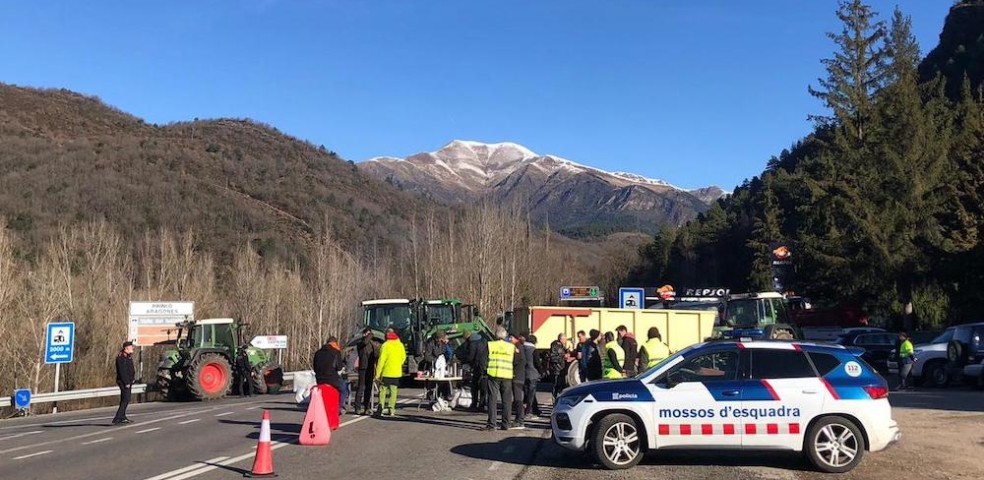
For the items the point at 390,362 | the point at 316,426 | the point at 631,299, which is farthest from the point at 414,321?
the point at 316,426

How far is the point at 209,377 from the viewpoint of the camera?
2775 centimetres

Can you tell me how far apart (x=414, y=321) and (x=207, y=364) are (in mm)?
6820

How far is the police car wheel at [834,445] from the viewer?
36.3ft

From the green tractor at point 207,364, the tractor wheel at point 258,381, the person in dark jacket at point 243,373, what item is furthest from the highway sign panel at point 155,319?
the person in dark jacket at point 243,373

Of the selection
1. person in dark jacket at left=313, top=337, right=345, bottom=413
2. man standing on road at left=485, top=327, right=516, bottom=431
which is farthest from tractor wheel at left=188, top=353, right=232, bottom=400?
man standing on road at left=485, top=327, right=516, bottom=431

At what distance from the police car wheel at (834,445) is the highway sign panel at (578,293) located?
51134mm

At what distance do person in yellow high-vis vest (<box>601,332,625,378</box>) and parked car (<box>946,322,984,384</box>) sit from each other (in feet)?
47.4

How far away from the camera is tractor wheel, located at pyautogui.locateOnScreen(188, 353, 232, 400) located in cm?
2728

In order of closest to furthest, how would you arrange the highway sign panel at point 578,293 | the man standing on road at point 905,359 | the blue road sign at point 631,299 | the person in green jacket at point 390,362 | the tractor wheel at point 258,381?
the person in green jacket at point 390,362
the man standing on road at point 905,359
the tractor wheel at point 258,381
the blue road sign at point 631,299
the highway sign panel at point 578,293

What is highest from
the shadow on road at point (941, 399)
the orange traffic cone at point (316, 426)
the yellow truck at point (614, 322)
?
the yellow truck at point (614, 322)

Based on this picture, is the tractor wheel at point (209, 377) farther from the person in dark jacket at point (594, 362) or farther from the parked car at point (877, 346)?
the parked car at point (877, 346)

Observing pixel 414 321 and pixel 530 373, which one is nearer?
pixel 530 373

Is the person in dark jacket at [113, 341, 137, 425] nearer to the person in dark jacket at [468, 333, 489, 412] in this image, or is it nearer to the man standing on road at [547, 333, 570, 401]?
the person in dark jacket at [468, 333, 489, 412]

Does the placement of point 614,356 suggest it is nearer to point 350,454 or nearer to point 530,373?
point 530,373
